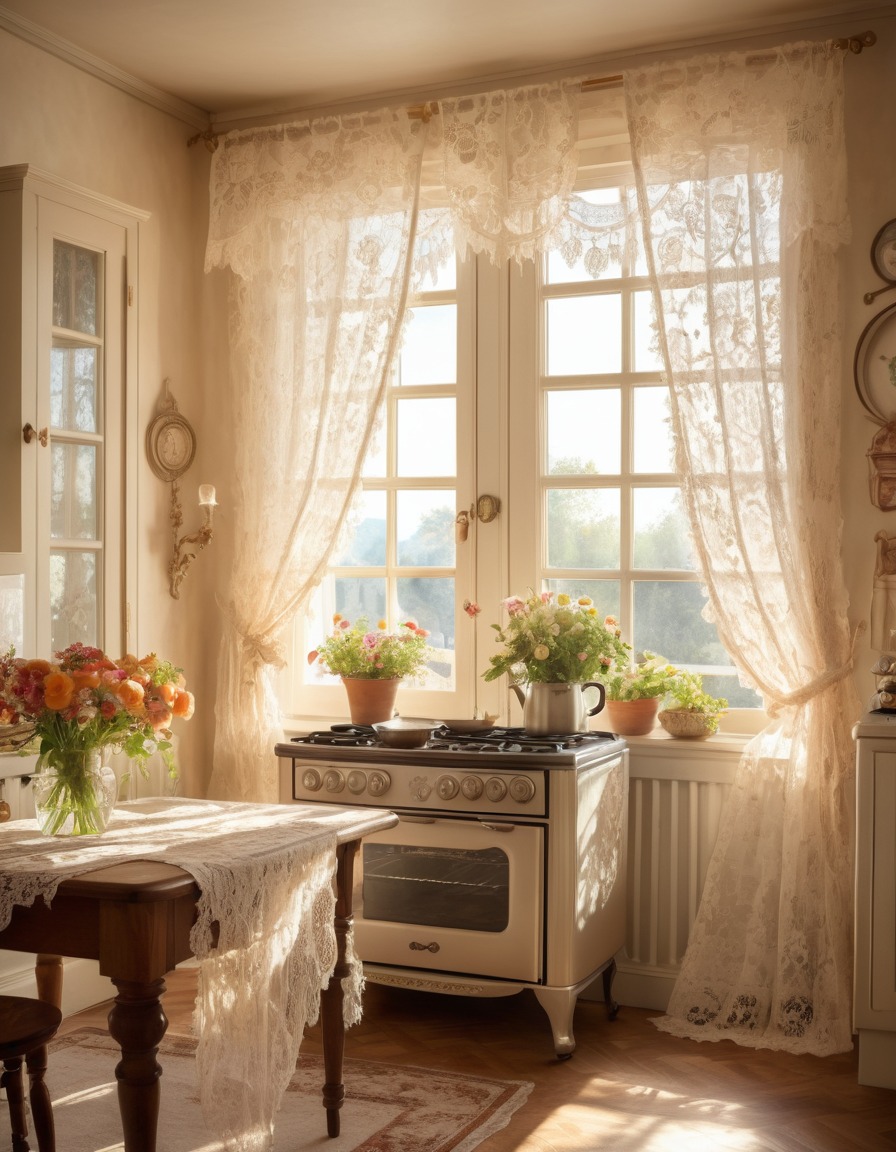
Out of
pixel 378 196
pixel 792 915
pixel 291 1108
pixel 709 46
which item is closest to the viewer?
pixel 291 1108

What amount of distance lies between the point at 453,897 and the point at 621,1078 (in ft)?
2.30

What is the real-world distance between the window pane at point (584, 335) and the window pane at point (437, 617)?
0.89 meters

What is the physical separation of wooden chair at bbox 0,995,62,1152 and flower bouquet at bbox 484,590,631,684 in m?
1.89

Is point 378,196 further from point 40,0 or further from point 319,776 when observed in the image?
point 319,776

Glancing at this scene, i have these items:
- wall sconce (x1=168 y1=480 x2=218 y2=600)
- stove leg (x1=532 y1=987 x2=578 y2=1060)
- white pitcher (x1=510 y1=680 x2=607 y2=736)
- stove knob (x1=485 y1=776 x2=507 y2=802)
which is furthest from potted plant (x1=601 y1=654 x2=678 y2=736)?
wall sconce (x1=168 y1=480 x2=218 y2=600)

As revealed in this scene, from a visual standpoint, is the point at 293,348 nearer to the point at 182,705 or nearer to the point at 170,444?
the point at 170,444

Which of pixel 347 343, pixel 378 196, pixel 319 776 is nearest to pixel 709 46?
pixel 378 196

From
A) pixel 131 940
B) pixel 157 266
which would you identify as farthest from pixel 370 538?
pixel 131 940

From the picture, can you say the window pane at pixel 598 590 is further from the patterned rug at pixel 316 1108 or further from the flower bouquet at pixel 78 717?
the flower bouquet at pixel 78 717

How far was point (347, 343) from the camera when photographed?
4.55 meters

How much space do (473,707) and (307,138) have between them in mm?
2187

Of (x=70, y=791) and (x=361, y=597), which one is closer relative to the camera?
(x=70, y=791)

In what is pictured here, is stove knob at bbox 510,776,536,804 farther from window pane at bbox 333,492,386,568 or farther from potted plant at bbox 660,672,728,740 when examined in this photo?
window pane at bbox 333,492,386,568

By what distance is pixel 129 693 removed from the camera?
2.67 m
